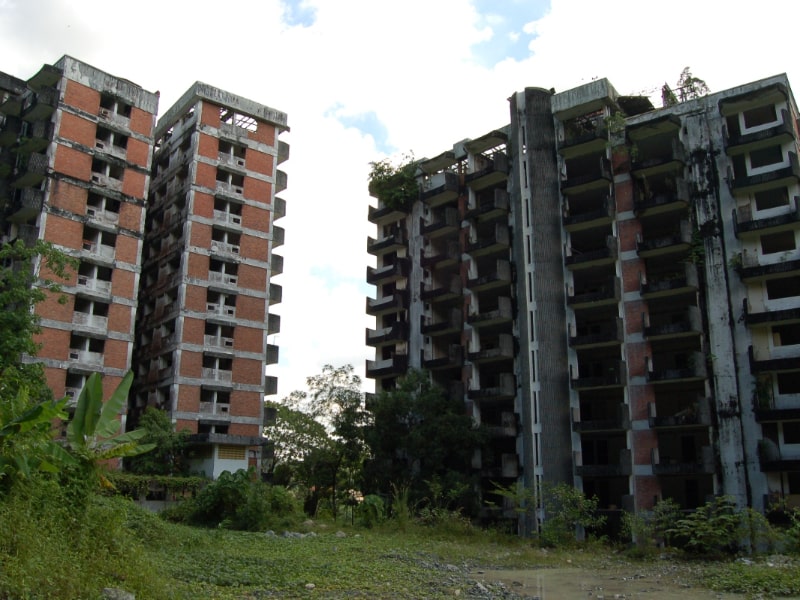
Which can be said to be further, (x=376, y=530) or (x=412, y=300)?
(x=412, y=300)

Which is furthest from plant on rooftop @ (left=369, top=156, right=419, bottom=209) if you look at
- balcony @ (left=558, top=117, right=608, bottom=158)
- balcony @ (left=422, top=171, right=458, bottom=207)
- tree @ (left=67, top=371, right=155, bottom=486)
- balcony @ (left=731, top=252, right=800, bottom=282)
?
tree @ (left=67, top=371, right=155, bottom=486)

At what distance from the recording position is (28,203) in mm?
43156

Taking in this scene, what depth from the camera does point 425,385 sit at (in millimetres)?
42000

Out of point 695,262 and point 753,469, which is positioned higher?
point 695,262

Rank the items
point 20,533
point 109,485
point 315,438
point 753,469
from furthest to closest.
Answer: point 315,438
point 753,469
point 109,485
point 20,533

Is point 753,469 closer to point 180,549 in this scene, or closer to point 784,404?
point 784,404

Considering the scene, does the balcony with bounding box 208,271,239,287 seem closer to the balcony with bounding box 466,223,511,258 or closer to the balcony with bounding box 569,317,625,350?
the balcony with bounding box 466,223,511,258

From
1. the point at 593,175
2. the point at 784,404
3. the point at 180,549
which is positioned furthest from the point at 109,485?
the point at 593,175

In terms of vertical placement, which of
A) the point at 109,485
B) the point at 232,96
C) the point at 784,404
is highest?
the point at 232,96

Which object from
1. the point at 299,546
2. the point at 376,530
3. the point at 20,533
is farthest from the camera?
the point at 376,530

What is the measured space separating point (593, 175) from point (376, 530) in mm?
23249

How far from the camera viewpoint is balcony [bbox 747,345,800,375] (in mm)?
33594

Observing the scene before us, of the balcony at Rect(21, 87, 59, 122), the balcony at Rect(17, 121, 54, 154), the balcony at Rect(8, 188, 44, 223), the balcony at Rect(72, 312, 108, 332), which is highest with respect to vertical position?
the balcony at Rect(21, 87, 59, 122)

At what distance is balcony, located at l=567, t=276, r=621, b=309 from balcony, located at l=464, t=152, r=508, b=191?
884 centimetres
